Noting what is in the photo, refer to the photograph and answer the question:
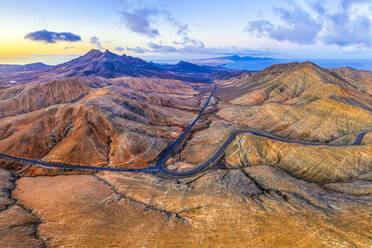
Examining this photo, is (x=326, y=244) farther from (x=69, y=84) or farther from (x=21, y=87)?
(x=21, y=87)

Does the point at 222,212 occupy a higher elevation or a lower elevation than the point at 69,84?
lower

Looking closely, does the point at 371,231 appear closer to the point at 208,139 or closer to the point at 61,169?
the point at 208,139

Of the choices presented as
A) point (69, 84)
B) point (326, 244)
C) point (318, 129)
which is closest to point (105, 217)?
point (326, 244)

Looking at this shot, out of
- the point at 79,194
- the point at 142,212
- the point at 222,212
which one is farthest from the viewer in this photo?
the point at 79,194

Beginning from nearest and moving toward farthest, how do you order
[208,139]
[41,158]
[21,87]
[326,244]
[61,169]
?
1. [326,244]
2. [61,169]
3. [41,158]
4. [208,139]
5. [21,87]

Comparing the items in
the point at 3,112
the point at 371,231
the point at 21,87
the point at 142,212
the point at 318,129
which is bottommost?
the point at 142,212

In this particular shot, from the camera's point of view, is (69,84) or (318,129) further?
(69,84)

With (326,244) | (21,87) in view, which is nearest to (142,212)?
(326,244)
